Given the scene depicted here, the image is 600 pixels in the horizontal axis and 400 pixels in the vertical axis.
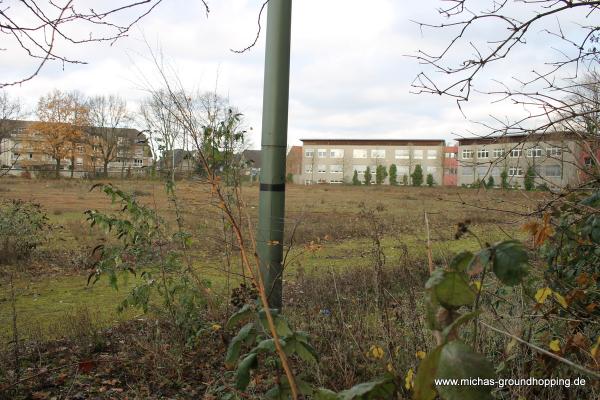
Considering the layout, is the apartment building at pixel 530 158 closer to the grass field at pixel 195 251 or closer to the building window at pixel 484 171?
the building window at pixel 484 171

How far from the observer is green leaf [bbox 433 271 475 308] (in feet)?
3.12

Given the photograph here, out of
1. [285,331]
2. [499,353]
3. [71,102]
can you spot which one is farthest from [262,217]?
[71,102]

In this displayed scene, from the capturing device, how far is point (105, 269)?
4.04 metres

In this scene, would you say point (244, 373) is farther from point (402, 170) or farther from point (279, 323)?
point (402, 170)

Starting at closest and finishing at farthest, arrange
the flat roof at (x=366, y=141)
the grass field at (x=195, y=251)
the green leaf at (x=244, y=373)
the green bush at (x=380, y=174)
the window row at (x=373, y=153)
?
the green leaf at (x=244, y=373), the grass field at (x=195, y=251), the green bush at (x=380, y=174), the window row at (x=373, y=153), the flat roof at (x=366, y=141)

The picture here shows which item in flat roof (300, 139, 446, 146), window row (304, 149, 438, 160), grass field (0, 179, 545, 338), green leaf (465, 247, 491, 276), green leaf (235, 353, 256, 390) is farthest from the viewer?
flat roof (300, 139, 446, 146)

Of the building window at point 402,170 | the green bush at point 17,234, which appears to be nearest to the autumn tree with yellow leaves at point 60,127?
the green bush at point 17,234

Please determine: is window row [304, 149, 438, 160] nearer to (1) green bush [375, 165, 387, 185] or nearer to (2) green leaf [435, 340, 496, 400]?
(1) green bush [375, 165, 387, 185]

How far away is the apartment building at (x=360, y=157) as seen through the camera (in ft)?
310

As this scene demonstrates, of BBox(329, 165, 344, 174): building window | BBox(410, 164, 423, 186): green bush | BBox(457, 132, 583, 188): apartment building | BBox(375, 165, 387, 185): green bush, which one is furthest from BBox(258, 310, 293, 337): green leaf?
BBox(329, 165, 344, 174): building window

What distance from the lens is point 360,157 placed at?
4003 inches

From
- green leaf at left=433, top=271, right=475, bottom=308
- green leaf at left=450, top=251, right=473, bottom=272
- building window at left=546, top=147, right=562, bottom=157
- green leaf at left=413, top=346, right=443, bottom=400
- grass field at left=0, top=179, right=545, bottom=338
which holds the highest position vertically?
building window at left=546, top=147, right=562, bottom=157

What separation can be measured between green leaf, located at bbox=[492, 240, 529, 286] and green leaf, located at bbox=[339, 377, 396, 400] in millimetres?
352

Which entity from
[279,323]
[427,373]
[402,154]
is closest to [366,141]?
[402,154]
